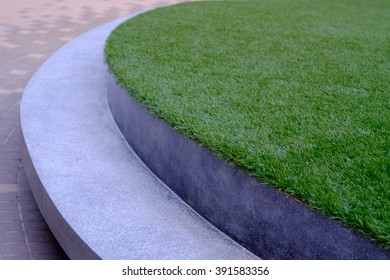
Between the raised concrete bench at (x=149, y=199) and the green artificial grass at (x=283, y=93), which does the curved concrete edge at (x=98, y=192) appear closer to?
the raised concrete bench at (x=149, y=199)

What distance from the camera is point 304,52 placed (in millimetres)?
4855

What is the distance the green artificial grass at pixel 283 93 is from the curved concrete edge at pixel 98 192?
14.6 inches

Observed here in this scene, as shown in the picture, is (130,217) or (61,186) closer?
(130,217)

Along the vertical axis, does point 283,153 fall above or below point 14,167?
above

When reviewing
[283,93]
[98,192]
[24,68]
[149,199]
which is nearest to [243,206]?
[149,199]

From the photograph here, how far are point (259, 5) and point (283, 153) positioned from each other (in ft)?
16.6

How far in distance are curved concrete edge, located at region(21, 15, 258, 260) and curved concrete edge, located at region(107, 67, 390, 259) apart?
0.08m

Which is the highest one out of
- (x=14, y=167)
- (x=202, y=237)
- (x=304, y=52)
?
(x=304, y=52)

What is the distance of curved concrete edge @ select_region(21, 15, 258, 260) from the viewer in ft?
8.61

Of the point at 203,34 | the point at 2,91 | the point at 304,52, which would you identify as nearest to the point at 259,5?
the point at 203,34

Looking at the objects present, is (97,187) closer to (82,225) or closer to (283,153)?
(82,225)

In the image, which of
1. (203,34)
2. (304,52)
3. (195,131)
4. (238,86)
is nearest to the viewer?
(195,131)

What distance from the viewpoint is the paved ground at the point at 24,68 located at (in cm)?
332

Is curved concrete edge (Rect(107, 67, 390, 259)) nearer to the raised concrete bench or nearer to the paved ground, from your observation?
the raised concrete bench
